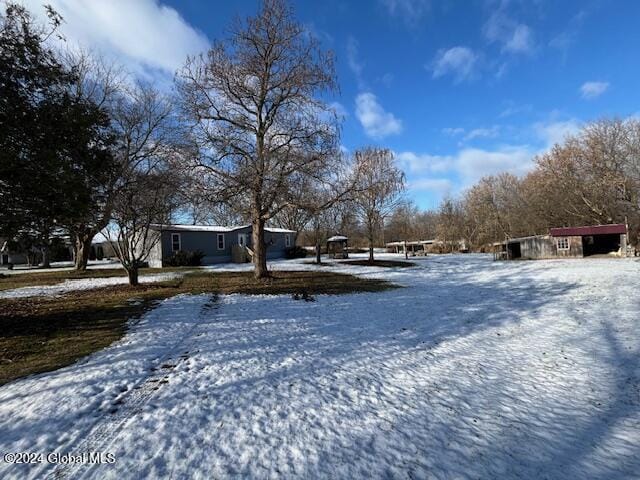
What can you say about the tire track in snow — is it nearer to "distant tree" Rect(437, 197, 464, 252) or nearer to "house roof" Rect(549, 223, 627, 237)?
"house roof" Rect(549, 223, 627, 237)

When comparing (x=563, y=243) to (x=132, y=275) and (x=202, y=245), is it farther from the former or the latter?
(x=132, y=275)

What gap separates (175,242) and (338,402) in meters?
25.9

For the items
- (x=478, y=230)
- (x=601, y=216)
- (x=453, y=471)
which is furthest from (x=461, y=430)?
(x=478, y=230)

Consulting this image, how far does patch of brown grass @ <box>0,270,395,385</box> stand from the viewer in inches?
201

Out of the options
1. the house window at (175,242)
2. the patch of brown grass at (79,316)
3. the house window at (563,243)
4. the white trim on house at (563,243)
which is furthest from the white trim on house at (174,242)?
the house window at (563,243)

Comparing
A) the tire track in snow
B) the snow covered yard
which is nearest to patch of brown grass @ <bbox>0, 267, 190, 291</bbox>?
the snow covered yard

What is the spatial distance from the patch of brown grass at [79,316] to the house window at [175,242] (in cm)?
1368

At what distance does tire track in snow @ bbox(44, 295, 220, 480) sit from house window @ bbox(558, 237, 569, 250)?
1191 inches

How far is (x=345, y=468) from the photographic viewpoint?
283 centimetres

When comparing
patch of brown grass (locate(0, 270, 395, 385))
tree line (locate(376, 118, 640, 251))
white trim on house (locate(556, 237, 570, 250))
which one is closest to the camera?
patch of brown grass (locate(0, 270, 395, 385))

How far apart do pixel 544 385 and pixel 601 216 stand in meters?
38.3

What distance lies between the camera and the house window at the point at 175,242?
26578 millimetres

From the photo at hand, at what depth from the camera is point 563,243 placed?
26.5 metres

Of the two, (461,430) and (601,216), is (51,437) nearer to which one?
(461,430)
